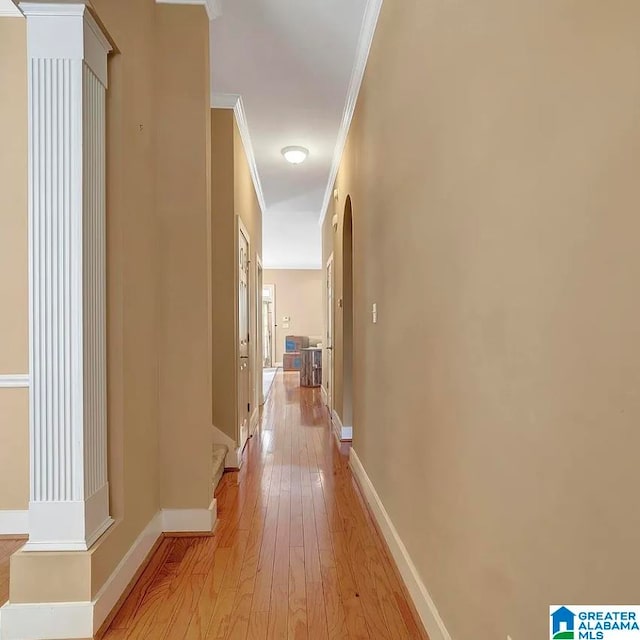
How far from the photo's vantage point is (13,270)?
2496mm

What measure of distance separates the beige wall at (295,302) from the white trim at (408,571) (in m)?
→ 10.5

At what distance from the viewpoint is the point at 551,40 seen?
0.88 m

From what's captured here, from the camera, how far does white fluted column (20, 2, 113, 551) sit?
165 cm

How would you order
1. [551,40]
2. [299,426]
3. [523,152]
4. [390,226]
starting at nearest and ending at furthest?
[551,40] < [523,152] < [390,226] < [299,426]

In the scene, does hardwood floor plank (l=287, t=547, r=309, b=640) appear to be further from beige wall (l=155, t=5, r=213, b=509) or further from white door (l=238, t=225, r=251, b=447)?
white door (l=238, t=225, r=251, b=447)

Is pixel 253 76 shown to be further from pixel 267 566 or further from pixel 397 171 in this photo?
pixel 267 566

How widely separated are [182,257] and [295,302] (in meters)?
10.9

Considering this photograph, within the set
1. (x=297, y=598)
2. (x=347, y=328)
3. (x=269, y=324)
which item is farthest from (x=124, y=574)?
(x=269, y=324)

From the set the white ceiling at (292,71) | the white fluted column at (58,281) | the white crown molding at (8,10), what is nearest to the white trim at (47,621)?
the white fluted column at (58,281)

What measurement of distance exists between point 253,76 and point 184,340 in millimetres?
2066

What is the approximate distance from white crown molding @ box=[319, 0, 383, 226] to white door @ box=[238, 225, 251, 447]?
1265mm

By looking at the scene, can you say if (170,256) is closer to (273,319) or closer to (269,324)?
(269,324)

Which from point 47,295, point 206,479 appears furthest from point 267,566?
point 47,295

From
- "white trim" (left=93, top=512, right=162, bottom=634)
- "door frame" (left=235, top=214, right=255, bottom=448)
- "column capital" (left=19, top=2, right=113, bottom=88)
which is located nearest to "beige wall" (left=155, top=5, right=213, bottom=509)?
"white trim" (left=93, top=512, right=162, bottom=634)
